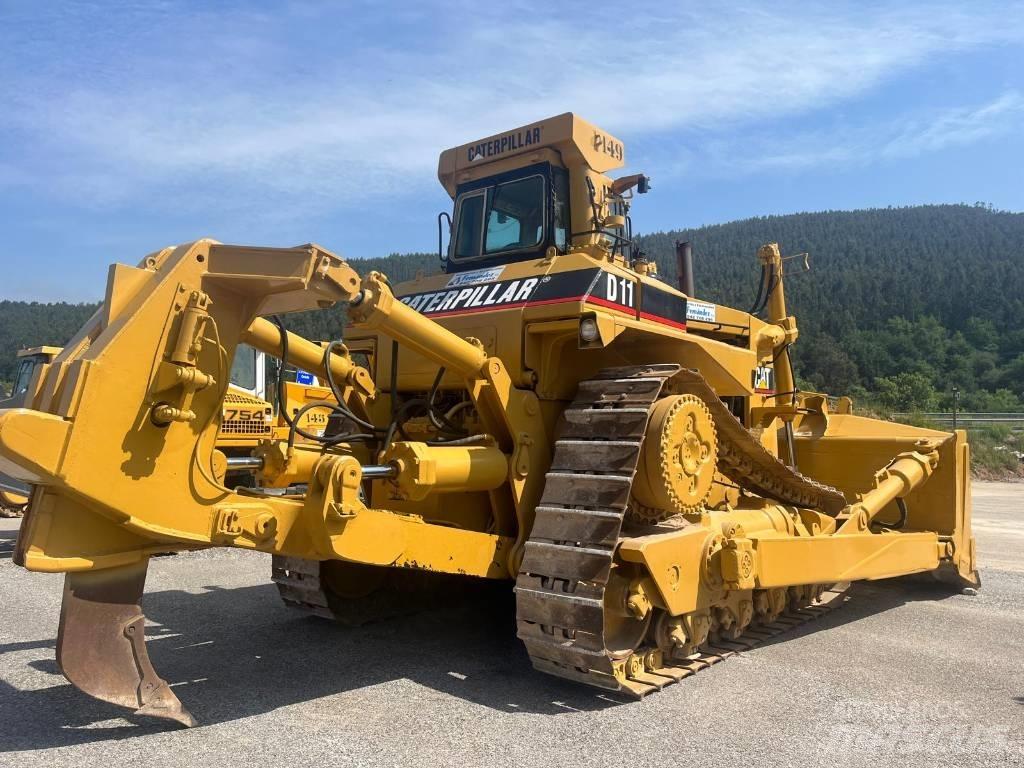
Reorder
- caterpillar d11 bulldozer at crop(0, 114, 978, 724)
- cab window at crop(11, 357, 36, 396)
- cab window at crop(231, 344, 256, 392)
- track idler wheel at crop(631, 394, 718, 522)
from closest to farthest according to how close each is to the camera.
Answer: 1. caterpillar d11 bulldozer at crop(0, 114, 978, 724)
2. track idler wheel at crop(631, 394, 718, 522)
3. cab window at crop(231, 344, 256, 392)
4. cab window at crop(11, 357, 36, 396)

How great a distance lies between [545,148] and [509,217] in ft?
2.04

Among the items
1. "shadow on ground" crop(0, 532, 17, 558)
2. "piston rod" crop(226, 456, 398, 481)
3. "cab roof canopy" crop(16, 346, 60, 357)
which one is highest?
→ "cab roof canopy" crop(16, 346, 60, 357)

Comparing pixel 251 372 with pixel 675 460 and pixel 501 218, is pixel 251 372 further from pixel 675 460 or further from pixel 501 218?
pixel 675 460

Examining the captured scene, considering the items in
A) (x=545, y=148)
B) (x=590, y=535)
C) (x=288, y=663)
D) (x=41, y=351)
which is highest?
(x=545, y=148)

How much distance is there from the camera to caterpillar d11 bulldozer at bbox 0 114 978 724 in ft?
12.3

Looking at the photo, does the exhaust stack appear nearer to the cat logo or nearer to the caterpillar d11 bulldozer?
the caterpillar d11 bulldozer

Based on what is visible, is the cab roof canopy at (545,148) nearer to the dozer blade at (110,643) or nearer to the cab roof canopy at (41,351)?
the dozer blade at (110,643)

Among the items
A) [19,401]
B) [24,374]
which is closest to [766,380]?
[19,401]

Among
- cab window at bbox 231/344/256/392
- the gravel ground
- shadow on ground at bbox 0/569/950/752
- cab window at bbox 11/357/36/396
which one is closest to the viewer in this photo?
the gravel ground

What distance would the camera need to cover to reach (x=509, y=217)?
266 inches

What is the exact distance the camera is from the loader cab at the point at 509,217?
21.3 feet

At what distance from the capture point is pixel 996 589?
315 inches

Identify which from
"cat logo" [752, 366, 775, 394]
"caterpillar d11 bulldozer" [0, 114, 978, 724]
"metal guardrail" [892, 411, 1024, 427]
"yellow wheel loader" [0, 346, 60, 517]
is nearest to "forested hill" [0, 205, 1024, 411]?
"metal guardrail" [892, 411, 1024, 427]

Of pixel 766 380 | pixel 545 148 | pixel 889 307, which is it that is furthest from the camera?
pixel 889 307
